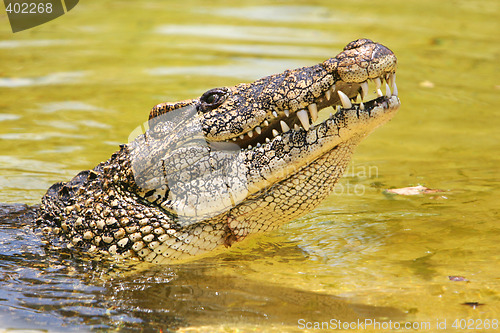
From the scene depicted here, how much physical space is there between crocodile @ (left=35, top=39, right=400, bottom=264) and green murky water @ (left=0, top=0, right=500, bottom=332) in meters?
0.35

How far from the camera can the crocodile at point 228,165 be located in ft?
12.6

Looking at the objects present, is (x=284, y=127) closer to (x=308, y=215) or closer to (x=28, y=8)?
(x=308, y=215)

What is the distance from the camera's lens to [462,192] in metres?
5.84

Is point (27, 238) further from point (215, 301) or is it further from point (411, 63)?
point (411, 63)

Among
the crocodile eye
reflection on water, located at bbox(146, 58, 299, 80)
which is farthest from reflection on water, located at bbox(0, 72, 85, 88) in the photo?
the crocodile eye

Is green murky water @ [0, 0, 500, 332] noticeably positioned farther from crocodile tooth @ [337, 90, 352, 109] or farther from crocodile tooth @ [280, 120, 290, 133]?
crocodile tooth @ [337, 90, 352, 109]

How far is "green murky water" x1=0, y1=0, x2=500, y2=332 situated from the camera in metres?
3.93

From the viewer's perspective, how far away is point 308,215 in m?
5.57

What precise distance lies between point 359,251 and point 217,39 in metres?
7.51

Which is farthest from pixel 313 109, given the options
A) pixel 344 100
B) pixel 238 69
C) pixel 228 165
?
pixel 238 69

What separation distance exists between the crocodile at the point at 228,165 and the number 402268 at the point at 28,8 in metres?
9.82

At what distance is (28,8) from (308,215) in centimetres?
1021

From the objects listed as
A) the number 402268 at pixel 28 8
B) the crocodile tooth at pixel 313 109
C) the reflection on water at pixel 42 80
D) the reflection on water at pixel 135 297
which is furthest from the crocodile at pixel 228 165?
the number 402268 at pixel 28 8

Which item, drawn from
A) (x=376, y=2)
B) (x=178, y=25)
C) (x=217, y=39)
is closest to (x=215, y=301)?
(x=217, y=39)
